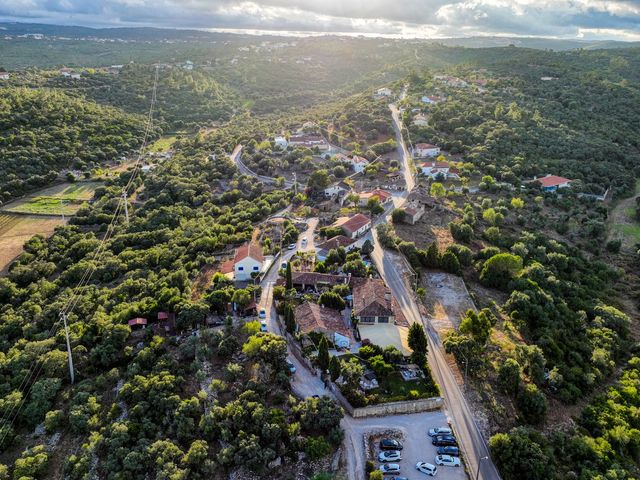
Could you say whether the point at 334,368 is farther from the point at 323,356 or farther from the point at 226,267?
the point at 226,267

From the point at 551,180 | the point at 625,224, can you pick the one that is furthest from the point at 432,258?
the point at 625,224

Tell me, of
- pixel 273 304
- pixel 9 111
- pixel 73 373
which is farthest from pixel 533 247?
pixel 9 111

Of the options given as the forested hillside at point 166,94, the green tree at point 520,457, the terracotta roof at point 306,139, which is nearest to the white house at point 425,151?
the terracotta roof at point 306,139

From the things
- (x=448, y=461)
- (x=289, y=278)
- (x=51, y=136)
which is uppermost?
(x=51, y=136)

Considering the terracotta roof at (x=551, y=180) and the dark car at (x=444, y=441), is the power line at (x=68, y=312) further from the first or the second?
the terracotta roof at (x=551, y=180)

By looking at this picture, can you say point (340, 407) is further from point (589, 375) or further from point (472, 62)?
point (472, 62)

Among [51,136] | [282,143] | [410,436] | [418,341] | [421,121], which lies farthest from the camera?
[421,121]
